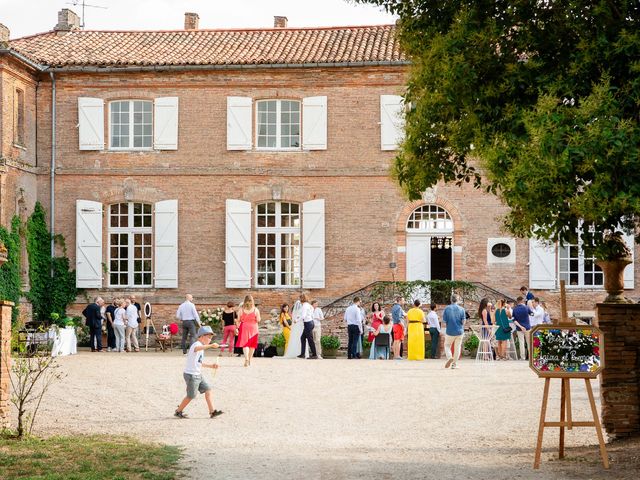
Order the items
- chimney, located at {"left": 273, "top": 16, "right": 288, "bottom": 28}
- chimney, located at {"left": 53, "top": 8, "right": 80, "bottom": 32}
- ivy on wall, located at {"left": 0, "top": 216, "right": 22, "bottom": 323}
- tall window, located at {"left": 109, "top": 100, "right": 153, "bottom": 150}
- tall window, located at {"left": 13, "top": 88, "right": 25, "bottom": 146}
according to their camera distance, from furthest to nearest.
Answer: chimney, located at {"left": 273, "top": 16, "right": 288, "bottom": 28}, chimney, located at {"left": 53, "top": 8, "right": 80, "bottom": 32}, tall window, located at {"left": 109, "top": 100, "right": 153, "bottom": 150}, tall window, located at {"left": 13, "top": 88, "right": 25, "bottom": 146}, ivy on wall, located at {"left": 0, "top": 216, "right": 22, "bottom": 323}

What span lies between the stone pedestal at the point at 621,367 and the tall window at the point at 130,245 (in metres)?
19.7

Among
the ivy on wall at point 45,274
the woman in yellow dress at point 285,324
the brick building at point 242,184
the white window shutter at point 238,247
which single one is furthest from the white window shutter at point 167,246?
the woman in yellow dress at point 285,324

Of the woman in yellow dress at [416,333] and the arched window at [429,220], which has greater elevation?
the arched window at [429,220]

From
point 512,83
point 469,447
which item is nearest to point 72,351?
point 469,447

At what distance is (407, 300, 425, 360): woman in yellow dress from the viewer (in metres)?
24.1

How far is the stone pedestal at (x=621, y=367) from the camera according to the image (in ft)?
35.8

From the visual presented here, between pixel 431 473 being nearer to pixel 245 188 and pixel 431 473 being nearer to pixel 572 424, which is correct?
pixel 572 424

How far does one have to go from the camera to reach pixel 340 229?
28.8 m

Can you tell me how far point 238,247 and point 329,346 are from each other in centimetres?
433

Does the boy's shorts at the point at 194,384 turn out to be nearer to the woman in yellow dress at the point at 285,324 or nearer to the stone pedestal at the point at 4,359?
the stone pedestal at the point at 4,359

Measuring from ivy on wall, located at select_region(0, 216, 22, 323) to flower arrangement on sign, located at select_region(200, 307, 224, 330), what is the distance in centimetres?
469

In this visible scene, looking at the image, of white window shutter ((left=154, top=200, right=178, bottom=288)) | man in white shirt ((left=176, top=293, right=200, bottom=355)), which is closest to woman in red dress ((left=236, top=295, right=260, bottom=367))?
man in white shirt ((left=176, top=293, right=200, bottom=355))

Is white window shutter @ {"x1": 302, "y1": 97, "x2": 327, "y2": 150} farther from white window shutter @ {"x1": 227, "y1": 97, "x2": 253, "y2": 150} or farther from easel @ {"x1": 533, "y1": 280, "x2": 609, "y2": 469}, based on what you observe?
easel @ {"x1": 533, "y1": 280, "x2": 609, "y2": 469}

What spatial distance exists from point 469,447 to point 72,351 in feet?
52.0
